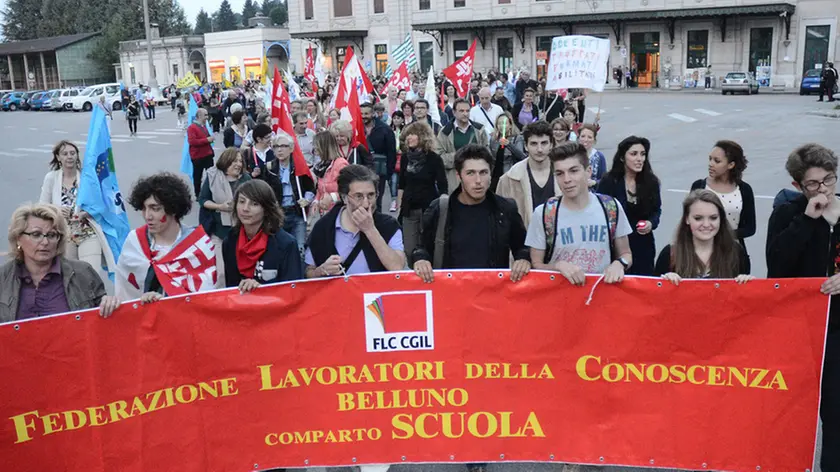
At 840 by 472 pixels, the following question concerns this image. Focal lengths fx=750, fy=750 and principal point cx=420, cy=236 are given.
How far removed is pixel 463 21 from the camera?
53469 mm

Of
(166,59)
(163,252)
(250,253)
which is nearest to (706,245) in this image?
(250,253)

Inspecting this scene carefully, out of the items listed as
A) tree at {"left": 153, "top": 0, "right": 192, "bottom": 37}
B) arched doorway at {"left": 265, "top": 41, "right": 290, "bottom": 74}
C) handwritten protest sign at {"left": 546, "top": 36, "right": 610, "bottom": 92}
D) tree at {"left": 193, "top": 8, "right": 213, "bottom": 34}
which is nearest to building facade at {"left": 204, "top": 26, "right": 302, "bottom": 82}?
arched doorway at {"left": 265, "top": 41, "right": 290, "bottom": 74}

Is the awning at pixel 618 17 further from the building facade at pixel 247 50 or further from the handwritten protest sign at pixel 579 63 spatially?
the handwritten protest sign at pixel 579 63

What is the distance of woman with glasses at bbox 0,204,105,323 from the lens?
386 cm

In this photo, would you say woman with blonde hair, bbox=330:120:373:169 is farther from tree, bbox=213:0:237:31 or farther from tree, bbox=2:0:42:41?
tree, bbox=213:0:237:31

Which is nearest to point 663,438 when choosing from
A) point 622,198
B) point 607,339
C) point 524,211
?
point 607,339

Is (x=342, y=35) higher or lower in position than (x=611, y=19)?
higher

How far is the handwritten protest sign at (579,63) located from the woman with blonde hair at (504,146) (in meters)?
1.59

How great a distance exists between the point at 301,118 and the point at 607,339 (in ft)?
25.0

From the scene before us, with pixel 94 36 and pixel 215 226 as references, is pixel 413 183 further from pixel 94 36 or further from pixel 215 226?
pixel 94 36

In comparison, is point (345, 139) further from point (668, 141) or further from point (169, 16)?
point (169, 16)

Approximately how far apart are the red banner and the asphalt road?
708mm

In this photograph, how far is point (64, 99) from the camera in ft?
165

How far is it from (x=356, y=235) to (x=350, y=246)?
0.07 meters
